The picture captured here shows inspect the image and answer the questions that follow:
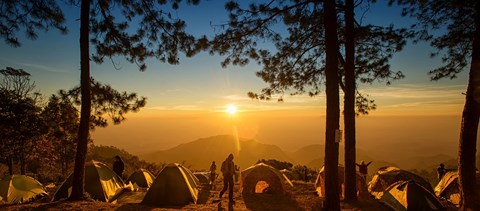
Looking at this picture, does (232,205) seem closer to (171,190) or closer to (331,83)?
(171,190)

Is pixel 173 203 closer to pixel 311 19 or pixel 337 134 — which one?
pixel 337 134

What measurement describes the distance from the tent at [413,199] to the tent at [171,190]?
289 inches

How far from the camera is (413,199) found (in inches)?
415

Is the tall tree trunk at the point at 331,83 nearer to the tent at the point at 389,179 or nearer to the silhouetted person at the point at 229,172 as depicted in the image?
the silhouetted person at the point at 229,172

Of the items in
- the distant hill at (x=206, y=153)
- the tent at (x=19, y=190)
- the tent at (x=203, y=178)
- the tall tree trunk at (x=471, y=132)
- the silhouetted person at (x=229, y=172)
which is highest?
the tall tree trunk at (x=471, y=132)

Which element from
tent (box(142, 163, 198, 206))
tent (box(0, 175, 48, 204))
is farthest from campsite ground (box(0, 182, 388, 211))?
tent (box(0, 175, 48, 204))

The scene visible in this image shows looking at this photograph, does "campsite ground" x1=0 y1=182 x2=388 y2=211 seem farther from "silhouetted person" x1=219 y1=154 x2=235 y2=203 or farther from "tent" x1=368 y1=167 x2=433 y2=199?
"tent" x1=368 y1=167 x2=433 y2=199

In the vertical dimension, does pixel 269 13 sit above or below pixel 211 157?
above

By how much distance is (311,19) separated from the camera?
1154 cm

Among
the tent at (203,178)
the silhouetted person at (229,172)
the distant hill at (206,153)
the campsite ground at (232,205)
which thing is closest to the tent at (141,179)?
the campsite ground at (232,205)

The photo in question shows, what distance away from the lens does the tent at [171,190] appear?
11.5 metres

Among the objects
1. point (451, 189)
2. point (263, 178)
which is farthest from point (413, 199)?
point (263, 178)

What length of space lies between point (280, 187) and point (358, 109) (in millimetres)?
5002

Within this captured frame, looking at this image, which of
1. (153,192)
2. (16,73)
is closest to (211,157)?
(16,73)
